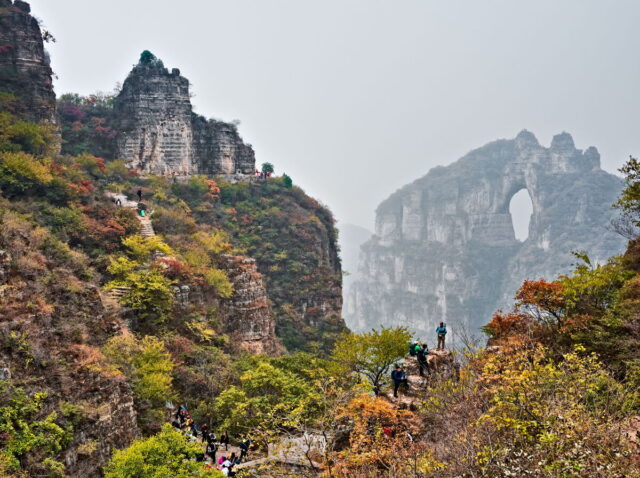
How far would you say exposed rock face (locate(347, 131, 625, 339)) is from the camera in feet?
411

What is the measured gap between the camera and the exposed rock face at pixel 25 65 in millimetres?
25922

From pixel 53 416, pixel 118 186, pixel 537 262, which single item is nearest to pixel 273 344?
pixel 118 186

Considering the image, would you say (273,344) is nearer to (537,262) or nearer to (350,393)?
(350,393)

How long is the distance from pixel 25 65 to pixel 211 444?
2704cm

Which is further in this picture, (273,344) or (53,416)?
(273,344)

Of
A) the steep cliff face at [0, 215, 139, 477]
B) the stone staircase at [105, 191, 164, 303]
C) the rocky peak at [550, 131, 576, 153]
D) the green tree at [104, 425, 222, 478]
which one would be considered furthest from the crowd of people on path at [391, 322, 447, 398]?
the rocky peak at [550, 131, 576, 153]

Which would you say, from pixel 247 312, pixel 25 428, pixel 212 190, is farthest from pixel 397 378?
pixel 212 190

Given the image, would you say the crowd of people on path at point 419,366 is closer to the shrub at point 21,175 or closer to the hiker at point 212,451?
the hiker at point 212,451

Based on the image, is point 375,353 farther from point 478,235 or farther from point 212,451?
point 478,235

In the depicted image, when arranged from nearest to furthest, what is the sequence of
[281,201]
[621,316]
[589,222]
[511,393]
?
[511,393] → [621,316] → [281,201] → [589,222]

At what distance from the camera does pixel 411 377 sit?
14.9m

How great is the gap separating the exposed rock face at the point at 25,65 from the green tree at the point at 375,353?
24.1 metres

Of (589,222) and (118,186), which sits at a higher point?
(589,222)

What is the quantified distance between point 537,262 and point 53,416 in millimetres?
140079
